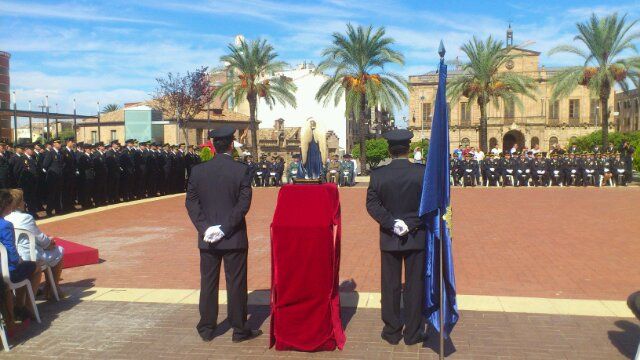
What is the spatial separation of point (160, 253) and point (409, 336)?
597 cm

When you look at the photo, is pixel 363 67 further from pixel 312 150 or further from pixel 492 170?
pixel 312 150

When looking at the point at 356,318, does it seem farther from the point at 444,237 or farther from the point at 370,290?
the point at 444,237

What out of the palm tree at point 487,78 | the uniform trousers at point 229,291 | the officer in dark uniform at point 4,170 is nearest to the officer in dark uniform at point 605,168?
the palm tree at point 487,78

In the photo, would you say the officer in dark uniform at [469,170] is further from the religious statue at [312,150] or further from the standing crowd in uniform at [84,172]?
the religious statue at [312,150]

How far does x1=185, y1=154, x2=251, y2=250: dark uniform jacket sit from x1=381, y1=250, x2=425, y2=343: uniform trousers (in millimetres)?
1406

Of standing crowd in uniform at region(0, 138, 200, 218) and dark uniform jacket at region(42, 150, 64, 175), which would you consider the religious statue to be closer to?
standing crowd in uniform at region(0, 138, 200, 218)

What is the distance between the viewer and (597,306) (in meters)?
6.47

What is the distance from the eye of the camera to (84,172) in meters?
17.2

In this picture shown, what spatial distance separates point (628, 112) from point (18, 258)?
10305 cm

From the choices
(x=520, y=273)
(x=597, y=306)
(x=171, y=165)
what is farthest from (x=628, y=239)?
(x=171, y=165)

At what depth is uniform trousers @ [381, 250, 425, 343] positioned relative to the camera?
5.41m

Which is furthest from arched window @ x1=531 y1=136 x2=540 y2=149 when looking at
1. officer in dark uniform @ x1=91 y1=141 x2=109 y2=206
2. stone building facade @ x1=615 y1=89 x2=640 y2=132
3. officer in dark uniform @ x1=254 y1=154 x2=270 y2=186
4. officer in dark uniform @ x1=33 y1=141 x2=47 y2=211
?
officer in dark uniform @ x1=33 y1=141 x2=47 y2=211

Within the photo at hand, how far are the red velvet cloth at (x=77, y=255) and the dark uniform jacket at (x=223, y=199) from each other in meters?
4.27

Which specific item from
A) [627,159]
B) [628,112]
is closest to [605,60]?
[627,159]
